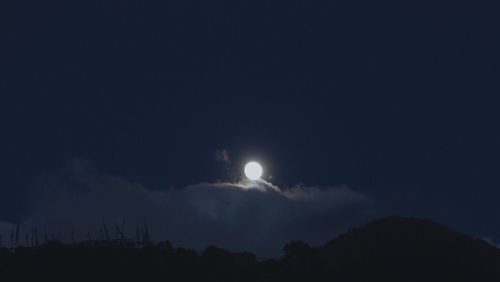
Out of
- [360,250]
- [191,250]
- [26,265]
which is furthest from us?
[360,250]

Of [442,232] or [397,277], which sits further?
[442,232]

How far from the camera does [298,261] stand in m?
102

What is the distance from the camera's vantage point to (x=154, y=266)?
313ft

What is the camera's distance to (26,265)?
93.3m

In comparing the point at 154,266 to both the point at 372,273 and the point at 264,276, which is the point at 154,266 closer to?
the point at 264,276

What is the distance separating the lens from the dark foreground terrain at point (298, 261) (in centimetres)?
9338

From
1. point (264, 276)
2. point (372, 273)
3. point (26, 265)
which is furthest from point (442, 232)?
point (26, 265)

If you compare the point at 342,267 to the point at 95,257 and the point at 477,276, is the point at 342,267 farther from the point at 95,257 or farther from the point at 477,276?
the point at 95,257

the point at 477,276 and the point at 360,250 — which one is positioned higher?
the point at 360,250

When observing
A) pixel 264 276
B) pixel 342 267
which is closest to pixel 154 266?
pixel 264 276

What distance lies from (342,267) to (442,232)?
1755cm

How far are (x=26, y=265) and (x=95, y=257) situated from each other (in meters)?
7.53

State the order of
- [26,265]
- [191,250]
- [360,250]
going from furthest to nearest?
[360,250] < [191,250] < [26,265]

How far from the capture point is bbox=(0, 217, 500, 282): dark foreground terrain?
306 feet
